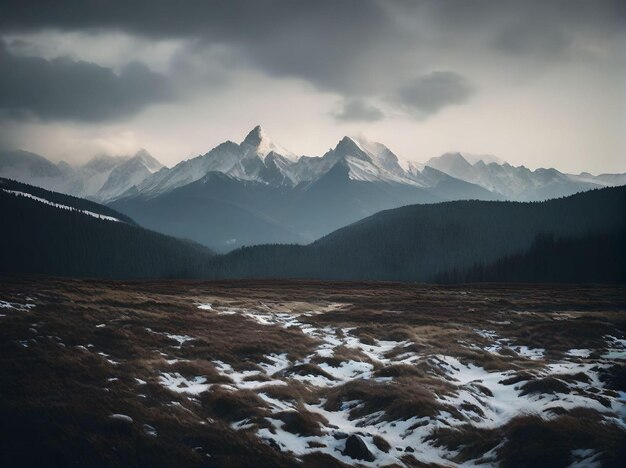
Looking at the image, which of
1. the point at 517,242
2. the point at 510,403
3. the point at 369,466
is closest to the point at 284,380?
the point at 369,466

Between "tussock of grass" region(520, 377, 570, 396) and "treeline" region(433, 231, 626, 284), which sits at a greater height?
"treeline" region(433, 231, 626, 284)

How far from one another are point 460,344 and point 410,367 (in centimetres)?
1098

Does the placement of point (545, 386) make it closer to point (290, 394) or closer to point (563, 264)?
point (290, 394)

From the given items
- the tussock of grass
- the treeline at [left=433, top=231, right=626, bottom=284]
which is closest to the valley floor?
the tussock of grass

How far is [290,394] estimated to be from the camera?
77.9 ft

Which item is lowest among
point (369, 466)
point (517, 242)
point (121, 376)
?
point (369, 466)

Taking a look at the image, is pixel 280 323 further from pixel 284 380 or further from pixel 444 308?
pixel 444 308

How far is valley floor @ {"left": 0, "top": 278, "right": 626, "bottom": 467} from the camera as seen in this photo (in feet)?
55.7

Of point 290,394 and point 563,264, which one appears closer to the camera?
point 290,394

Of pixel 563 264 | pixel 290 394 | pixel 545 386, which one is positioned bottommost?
pixel 290 394

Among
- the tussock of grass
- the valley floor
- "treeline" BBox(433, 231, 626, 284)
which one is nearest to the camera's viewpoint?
the valley floor

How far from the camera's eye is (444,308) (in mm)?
61969

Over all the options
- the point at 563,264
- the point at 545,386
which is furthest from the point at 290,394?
the point at 563,264

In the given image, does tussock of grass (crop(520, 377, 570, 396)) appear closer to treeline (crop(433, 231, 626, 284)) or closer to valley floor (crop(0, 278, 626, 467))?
valley floor (crop(0, 278, 626, 467))
